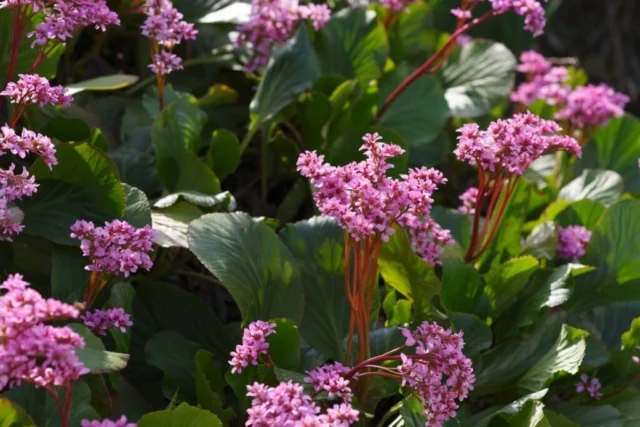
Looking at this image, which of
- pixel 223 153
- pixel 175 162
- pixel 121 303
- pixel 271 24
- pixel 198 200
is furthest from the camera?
pixel 271 24

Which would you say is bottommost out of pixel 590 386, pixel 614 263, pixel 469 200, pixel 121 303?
pixel 590 386

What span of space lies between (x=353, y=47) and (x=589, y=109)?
21.2 inches

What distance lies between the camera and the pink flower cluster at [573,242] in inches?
65.0

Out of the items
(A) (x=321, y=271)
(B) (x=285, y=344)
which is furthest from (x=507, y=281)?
(B) (x=285, y=344)

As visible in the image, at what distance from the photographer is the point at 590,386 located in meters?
1.48

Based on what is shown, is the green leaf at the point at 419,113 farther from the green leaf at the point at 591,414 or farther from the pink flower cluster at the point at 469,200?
the green leaf at the point at 591,414

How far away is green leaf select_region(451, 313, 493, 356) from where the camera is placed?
4.59ft

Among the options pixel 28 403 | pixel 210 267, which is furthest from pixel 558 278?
pixel 28 403

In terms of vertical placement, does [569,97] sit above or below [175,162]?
below

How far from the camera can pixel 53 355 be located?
0.85m

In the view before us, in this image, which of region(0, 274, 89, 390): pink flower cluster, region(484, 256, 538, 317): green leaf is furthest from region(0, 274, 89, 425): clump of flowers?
region(484, 256, 538, 317): green leaf

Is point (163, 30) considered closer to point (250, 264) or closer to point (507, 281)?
point (250, 264)

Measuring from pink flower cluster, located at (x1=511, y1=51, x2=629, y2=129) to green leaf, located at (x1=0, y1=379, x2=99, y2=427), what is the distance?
4.36 feet

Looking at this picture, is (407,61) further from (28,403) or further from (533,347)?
(28,403)
